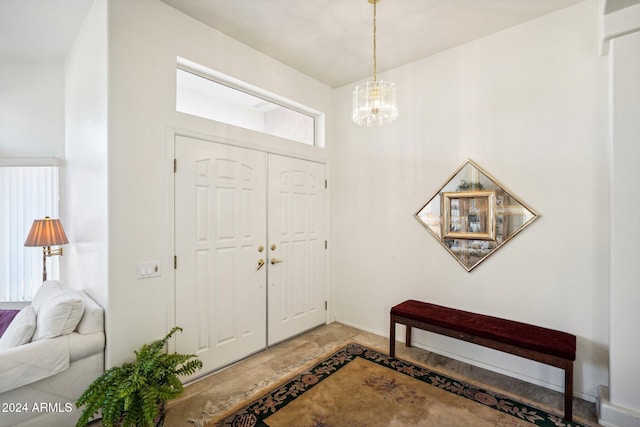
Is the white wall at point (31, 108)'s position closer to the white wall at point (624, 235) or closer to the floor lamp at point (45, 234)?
the floor lamp at point (45, 234)

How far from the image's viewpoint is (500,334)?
7.55 feet

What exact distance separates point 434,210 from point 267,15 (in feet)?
7.67

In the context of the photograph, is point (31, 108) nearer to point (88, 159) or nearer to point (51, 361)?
point (88, 159)

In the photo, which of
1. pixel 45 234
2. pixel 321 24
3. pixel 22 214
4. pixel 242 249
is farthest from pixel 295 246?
pixel 22 214

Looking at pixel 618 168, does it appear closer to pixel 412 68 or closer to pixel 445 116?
pixel 445 116

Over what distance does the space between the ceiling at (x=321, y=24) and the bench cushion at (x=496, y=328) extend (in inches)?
89.8

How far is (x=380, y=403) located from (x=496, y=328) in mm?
1102

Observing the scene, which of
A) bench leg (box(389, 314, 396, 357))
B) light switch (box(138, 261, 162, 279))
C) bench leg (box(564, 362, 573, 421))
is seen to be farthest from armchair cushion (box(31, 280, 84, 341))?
bench leg (box(564, 362, 573, 421))

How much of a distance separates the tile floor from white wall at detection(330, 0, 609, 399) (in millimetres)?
143

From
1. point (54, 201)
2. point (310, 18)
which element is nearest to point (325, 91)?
point (310, 18)

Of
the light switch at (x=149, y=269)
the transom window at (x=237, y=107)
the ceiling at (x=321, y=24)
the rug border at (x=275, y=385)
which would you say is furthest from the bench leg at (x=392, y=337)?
the ceiling at (x=321, y=24)

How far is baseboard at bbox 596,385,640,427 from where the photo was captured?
74.8 inches

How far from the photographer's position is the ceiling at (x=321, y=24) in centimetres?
235

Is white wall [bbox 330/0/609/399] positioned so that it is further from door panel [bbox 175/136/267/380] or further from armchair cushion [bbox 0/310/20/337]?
armchair cushion [bbox 0/310/20/337]
